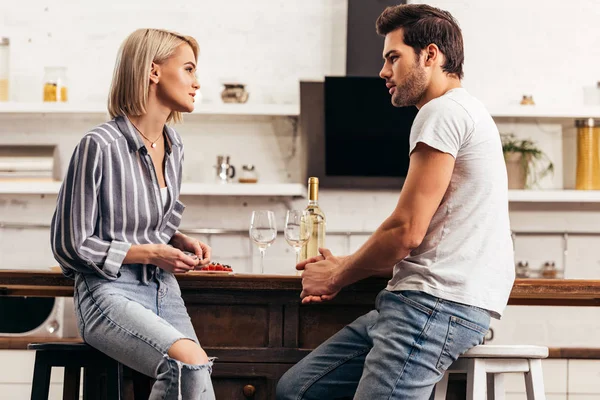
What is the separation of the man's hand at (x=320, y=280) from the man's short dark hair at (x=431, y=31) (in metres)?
0.58

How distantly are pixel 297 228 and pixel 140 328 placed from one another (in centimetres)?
74

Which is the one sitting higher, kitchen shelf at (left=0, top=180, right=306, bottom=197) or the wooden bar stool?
kitchen shelf at (left=0, top=180, right=306, bottom=197)

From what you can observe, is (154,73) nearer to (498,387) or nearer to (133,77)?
(133,77)

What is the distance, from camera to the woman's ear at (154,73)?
2164 millimetres

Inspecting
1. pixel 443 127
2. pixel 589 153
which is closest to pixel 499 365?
pixel 443 127

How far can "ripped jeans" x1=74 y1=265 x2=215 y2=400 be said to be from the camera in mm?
1784

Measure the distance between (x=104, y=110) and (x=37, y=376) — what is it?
2678 millimetres

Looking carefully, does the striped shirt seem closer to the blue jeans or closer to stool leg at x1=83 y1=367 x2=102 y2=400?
stool leg at x1=83 y1=367 x2=102 y2=400

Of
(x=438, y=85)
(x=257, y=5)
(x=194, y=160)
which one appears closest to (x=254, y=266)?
(x=194, y=160)

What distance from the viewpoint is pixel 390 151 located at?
4.57 meters

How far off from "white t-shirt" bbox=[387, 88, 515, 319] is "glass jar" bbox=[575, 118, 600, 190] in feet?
9.57

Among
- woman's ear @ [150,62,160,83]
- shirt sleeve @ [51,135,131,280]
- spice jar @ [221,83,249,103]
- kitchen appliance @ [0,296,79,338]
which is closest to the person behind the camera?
shirt sleeve @ [51,135,131,280]

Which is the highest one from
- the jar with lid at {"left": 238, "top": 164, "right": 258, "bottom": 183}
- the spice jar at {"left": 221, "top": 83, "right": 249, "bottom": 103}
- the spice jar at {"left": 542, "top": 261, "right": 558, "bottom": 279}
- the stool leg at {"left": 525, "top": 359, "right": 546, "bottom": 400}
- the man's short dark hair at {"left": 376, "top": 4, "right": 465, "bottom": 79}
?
the spice jar at {"left": 221, "top": 83, "right": 249, "bottom": 103}

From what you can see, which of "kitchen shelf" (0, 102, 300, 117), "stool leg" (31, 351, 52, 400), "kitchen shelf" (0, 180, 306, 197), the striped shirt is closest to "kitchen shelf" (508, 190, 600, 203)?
"kitchen shelf" (0, 180, 306, 197)
